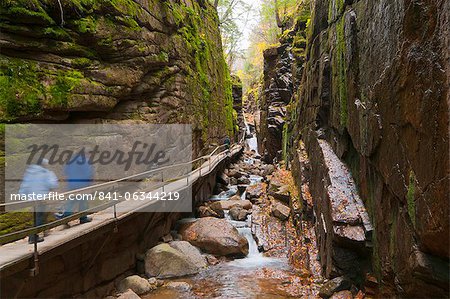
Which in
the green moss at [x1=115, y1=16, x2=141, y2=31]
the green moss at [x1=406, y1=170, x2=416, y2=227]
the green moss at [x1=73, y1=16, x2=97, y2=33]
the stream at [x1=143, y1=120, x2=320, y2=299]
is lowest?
the stream at [x1=143, y1=120, x2=320, y2=299]

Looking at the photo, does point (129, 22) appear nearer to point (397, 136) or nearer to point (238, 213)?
point (397, 136)

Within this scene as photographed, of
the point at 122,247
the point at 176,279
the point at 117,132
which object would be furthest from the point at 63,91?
the point at 176,279

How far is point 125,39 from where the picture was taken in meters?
9.90

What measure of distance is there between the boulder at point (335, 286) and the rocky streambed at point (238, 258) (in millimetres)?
22

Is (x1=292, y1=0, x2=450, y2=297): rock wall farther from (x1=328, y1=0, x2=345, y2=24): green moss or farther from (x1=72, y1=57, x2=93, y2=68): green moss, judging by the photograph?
(x1=72, y1=57, x2=93, y2=68): green moss

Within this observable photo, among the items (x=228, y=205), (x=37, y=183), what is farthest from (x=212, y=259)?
(x=37, y=183)

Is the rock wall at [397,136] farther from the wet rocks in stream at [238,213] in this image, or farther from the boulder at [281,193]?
the wet rocks in stream at [238,213]

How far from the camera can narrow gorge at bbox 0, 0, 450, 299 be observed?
4551mm

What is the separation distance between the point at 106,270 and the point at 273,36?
137 feet

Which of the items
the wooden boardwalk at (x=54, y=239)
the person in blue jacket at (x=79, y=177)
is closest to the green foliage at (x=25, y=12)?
the person in blue jacket at (x=79, y=177)

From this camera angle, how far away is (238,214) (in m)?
14.3

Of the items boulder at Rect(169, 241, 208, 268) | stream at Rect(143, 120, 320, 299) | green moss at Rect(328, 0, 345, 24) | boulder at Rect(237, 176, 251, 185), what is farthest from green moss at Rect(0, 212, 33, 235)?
boulder at Rect(237, 176, 251, 185)

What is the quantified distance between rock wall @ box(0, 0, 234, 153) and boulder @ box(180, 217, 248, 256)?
14.0 feet

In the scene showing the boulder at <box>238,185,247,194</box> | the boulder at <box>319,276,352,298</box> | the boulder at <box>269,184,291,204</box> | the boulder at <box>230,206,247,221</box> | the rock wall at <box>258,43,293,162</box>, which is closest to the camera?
the boulder at <box>319,276,352,298</box>
